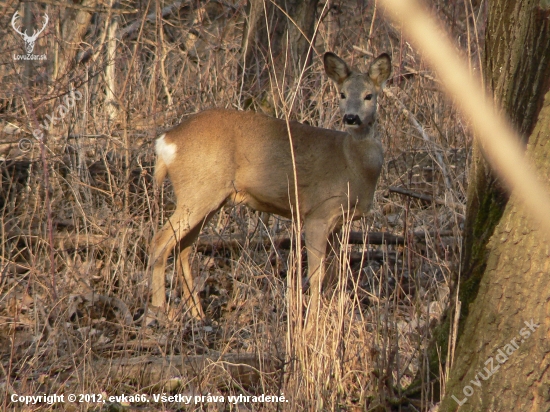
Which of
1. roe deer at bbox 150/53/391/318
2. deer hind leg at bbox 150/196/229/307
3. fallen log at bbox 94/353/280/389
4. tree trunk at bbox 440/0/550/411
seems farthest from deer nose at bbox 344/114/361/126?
tree trunk at bbox 440/0/550/411

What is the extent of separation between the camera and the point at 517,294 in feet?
7.54

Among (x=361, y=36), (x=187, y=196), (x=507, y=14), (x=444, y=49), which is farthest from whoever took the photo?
(x=361, y=36)

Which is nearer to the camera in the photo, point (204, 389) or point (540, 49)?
point (540, 49)

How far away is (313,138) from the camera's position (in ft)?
18.3

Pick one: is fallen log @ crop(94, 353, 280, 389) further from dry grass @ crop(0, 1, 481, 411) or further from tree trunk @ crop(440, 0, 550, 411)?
tree trunk @ crop(440, 0, 550, 411)

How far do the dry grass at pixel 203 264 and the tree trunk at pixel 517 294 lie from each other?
0.93 ft

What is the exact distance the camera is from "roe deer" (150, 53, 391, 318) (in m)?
5.37

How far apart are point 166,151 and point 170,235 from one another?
1.92 feet

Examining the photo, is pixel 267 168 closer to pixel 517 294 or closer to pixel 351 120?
pixel 351 120

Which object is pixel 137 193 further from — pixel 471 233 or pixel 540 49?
pixel 540 49

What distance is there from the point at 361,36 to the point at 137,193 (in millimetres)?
3199

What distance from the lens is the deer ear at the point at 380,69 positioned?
17.9 feet

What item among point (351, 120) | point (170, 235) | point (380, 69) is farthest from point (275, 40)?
point (170, 235)

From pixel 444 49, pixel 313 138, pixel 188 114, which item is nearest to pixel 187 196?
pixel 313 138
